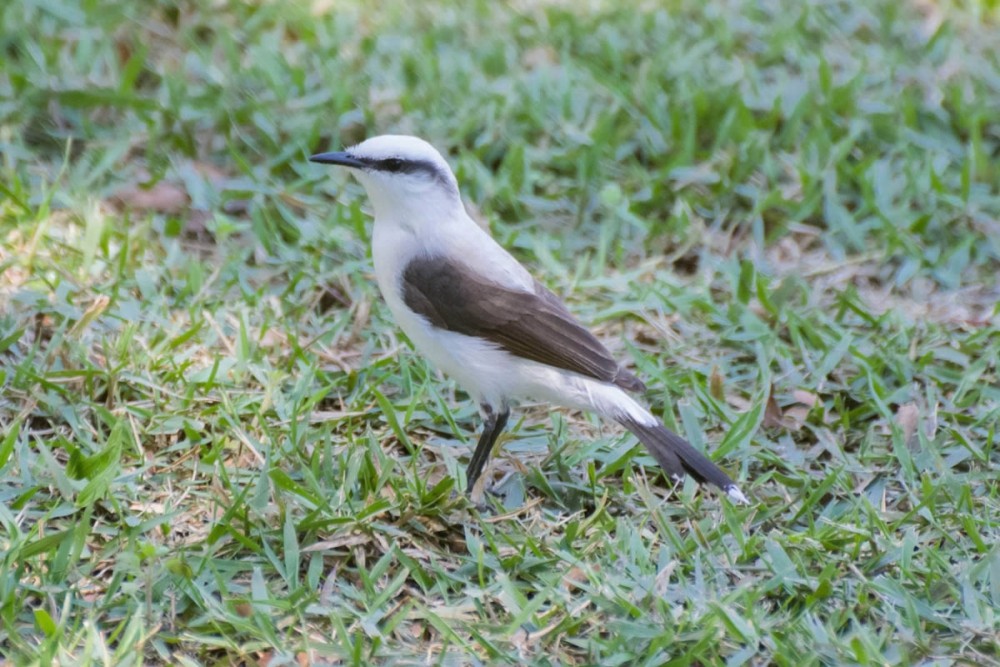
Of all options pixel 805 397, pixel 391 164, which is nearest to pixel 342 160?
pixel 391 164

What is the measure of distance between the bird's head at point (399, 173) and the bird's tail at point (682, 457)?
1080 millimetres

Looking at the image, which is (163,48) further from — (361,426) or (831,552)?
(831,552)

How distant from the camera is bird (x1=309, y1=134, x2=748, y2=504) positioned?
13.9 ft

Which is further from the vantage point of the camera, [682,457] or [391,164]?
[391,164]

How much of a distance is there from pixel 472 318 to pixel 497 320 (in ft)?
0.28

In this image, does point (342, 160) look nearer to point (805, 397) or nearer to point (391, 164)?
point (391, 164)

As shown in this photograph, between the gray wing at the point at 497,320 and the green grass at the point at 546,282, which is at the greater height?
the gray wing at the point at 497,320

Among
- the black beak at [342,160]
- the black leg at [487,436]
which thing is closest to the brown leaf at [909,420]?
the black leg at [487,436]

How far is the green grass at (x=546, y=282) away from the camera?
11.9 feet

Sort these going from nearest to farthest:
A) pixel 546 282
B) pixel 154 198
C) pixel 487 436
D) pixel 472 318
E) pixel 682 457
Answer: pixel 682 457 < pixel 472 318 < pixel 487 436 < pixel 546 282 < pixel 154 198

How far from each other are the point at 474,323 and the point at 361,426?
0.69 m

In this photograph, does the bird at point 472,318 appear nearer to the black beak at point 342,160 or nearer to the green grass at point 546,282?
the black beak at point 342,160

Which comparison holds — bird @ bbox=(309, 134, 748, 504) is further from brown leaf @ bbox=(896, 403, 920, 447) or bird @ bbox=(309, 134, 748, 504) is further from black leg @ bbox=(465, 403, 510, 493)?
brown leaf @ bbox=(896, 403, 920, 447)

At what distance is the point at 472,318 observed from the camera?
4.22 m
